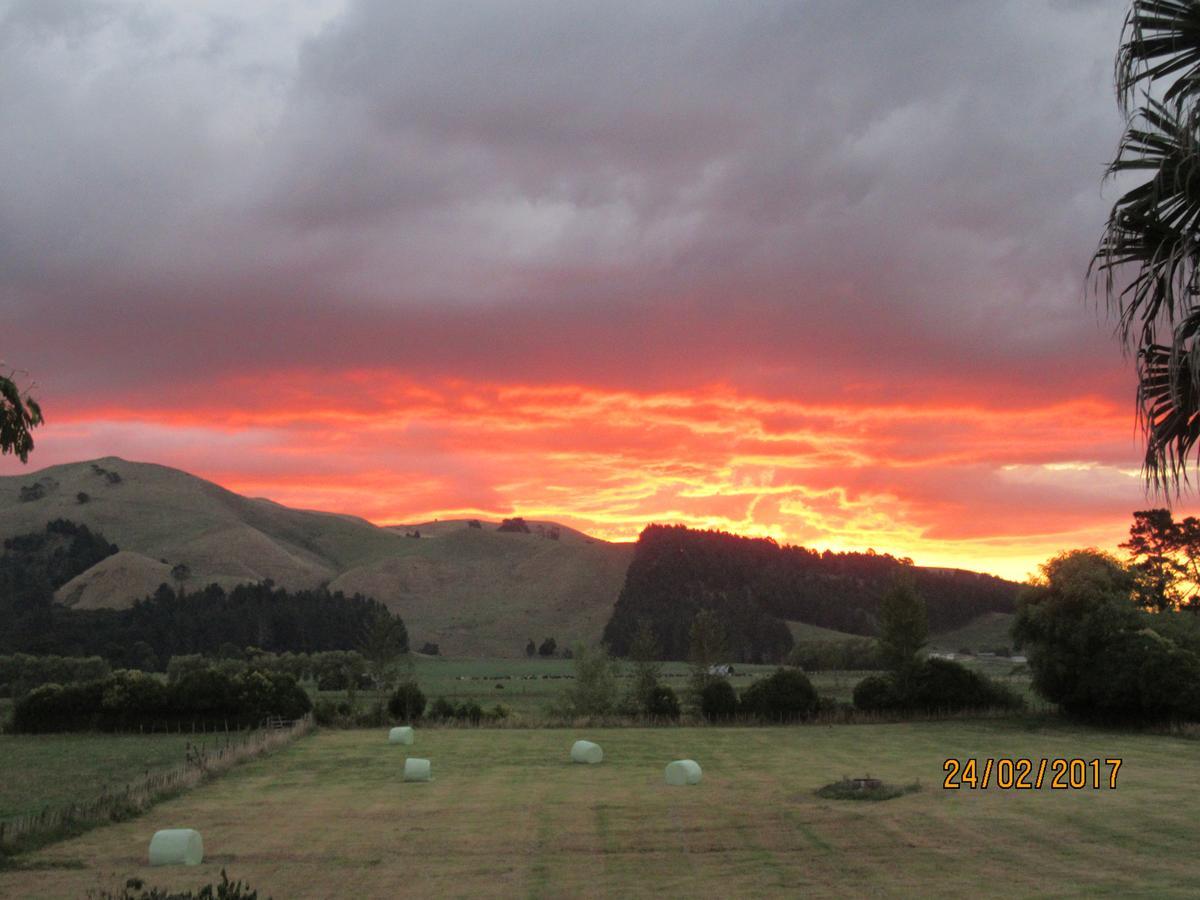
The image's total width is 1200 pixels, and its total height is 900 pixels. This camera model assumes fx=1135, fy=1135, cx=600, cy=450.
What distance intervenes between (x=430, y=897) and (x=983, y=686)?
49798mm

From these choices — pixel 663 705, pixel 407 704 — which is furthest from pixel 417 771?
pixel 663 705

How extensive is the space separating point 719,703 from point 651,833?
38.1 meters

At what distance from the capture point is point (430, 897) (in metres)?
18.3

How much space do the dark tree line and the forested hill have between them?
42.4m

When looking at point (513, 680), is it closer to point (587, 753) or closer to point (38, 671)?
point (38, 671)

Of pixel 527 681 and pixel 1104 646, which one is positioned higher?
pixel 1104 646

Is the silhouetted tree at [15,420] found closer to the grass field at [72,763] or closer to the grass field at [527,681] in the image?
the grass field at [72,763]

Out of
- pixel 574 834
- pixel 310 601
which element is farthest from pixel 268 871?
pixel 310 601

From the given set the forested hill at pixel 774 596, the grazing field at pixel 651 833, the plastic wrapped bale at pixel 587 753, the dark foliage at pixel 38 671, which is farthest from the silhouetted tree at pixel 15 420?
the forested hill at pixel 774 596

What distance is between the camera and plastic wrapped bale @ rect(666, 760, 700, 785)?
34156 millimetres

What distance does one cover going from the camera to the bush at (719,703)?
62281 millimetres

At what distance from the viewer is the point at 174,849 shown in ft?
69.5

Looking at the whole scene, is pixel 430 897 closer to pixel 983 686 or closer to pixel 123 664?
pixel 983 686

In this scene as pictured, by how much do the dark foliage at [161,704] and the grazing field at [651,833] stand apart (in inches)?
739
